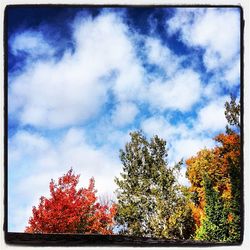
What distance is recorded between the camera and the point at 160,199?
35.2 feet

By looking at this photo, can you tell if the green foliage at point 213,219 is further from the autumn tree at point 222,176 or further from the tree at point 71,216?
the tree at point 71,216

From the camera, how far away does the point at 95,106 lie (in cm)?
1070

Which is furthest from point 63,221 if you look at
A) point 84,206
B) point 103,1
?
point 103,1

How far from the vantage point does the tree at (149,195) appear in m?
10.7

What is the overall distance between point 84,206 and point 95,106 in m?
0.75

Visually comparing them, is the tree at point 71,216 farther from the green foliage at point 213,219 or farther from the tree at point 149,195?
the green foliage at point 213,219

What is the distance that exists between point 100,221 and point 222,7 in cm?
183

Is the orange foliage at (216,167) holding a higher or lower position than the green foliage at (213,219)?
higher

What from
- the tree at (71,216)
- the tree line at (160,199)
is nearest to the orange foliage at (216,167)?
the tree line at (160,199)

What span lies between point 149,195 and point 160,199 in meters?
0.09

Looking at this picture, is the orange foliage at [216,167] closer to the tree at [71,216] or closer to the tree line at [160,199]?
the tree line at [160,199]

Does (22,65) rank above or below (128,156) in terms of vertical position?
above

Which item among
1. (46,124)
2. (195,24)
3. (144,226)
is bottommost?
(144,226)

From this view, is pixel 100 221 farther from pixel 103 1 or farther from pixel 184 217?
pixel 103 1
